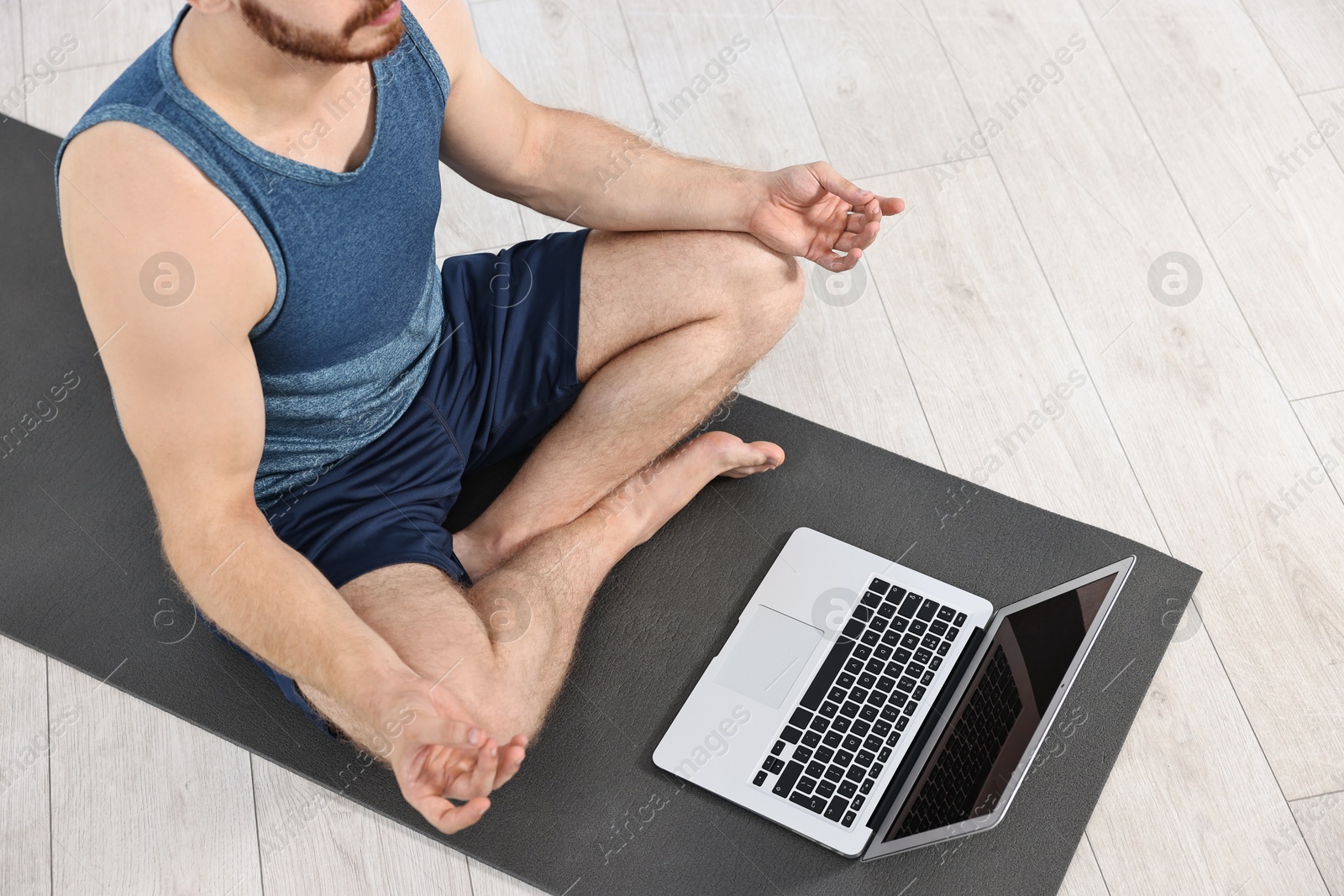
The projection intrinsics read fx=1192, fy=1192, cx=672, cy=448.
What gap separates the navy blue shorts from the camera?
133 cm

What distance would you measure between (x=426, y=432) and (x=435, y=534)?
12 centimetres

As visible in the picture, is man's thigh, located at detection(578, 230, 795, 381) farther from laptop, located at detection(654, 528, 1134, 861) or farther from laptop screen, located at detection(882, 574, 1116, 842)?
laptop screen, located at detection(882, 574, 1116, 842)

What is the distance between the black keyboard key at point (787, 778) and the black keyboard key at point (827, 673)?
0.23ft

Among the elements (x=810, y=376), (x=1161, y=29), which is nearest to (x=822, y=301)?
(x=810, y=376)

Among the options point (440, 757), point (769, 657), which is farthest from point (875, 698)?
point (440, 757)

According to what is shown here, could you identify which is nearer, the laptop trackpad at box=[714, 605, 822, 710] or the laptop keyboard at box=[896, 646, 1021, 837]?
the laptop keyboard at box=[896, 646, 1021, 837]

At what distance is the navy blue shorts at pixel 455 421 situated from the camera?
133 cm

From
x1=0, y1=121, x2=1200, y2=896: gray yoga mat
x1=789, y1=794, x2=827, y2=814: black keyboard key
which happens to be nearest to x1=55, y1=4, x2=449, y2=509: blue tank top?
x1=0, y1=121, x2=1200, y2=896: gray yoga mat

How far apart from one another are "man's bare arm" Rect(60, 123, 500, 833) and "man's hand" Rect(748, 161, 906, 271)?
62 centimetres

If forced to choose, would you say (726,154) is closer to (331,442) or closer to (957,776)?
(331,442)

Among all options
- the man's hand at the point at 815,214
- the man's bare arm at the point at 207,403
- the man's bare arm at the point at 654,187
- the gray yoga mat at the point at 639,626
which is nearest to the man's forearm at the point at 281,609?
the man's bare arm at the point at 207,403

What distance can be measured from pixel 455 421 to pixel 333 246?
1.14ft

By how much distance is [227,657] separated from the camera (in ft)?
4.84

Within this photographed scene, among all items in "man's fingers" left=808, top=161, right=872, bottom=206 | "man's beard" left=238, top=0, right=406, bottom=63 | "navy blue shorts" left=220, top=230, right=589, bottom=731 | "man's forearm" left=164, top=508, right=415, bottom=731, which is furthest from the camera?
"man's fingers" left=808, top=161, right=872, bottom=206
